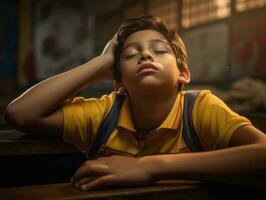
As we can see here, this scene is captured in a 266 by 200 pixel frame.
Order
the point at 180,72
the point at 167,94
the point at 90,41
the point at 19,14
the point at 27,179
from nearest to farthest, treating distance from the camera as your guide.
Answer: the point at 167,94 → the point at 180,72 → the point at 27,179 → the point at 90,41 → the point at 19,14

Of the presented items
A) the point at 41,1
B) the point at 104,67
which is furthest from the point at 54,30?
the point at 104,67

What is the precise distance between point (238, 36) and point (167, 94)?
325 cm

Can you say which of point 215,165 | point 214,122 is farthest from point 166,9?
point 215,165

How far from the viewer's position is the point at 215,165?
3.41 feet

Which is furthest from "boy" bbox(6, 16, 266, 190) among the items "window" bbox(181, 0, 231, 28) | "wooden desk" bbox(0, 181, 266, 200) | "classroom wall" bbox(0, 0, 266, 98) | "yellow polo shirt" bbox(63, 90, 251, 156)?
"window" bbox(181, 0, 231, 28)

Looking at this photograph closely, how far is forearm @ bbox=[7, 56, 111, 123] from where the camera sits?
1.30 metres

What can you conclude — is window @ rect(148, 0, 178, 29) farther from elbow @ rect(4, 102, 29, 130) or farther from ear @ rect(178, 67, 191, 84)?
elbow @ rect(4, 102, 29, 130)

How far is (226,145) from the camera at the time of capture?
1.20 metres

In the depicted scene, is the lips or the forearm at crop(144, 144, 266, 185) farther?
the lips

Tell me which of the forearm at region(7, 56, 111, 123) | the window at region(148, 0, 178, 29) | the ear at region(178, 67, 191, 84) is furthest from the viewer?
the window at region(148, 0, 178, 29)

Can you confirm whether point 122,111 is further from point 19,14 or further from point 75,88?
point 19,14

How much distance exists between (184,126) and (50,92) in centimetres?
52

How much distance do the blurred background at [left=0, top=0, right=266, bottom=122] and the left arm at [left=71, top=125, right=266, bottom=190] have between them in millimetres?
1928

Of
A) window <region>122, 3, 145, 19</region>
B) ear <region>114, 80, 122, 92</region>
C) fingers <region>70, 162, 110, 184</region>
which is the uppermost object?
window <region>122, 3, 145, 19</region>
